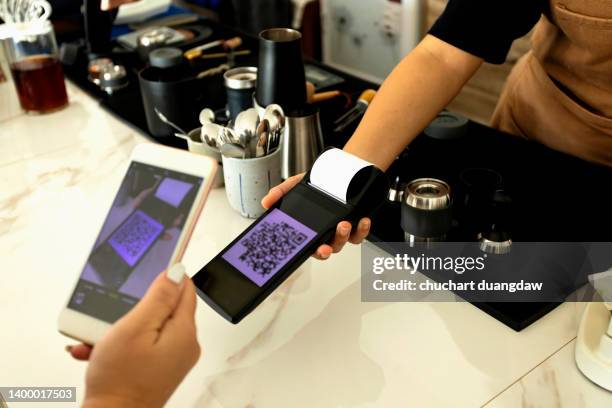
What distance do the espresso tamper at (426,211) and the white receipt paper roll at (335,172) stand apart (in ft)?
0.30

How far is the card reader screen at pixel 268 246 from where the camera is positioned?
0.73 meters

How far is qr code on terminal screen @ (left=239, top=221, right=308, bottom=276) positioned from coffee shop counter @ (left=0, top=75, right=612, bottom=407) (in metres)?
0.09

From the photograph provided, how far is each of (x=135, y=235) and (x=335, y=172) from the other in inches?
10.0

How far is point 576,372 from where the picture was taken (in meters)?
0.68

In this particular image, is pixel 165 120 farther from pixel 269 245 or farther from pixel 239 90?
pixel 269 245

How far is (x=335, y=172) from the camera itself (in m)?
0.79

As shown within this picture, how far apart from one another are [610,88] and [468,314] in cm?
48

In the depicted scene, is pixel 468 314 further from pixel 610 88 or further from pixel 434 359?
pixel 610 88

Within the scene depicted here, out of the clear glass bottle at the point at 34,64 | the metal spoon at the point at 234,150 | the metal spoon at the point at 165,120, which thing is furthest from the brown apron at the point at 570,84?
the clear glass bottle at the point at 34,64

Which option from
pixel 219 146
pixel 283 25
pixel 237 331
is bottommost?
pixel 283 25

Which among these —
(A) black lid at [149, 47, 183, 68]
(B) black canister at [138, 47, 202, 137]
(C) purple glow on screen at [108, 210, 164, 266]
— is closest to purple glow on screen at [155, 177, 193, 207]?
(C) purple glow on screen at [108, 210, 164, 266]

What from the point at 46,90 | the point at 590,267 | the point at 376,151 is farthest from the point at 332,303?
the point at 46,90

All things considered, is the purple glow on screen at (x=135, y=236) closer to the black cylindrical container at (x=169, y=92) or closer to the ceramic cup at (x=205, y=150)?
the ceramic cup at (x=205, y=150)

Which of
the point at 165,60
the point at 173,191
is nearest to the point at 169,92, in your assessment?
the point at 165,60
